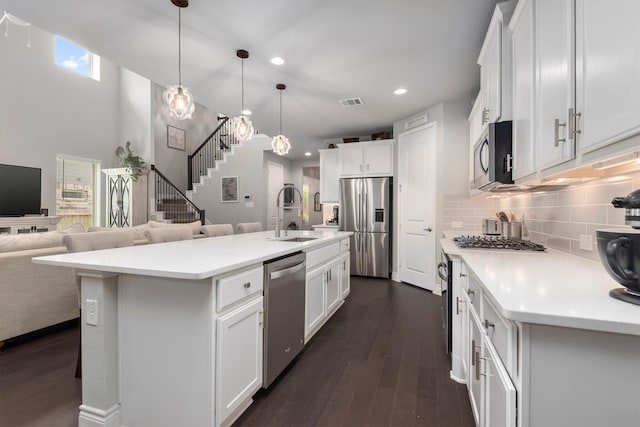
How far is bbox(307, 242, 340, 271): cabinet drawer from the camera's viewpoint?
253cm

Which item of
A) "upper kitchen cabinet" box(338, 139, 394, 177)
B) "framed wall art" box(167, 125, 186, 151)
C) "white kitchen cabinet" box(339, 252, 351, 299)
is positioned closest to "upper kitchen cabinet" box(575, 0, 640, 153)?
"white kitchen cabinet" box(339, 252, 351, 299)

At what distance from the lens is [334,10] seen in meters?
2.31

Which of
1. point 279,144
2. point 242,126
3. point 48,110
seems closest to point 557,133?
point 242,126

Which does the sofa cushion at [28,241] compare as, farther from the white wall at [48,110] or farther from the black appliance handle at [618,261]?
the white wall at [48,110]

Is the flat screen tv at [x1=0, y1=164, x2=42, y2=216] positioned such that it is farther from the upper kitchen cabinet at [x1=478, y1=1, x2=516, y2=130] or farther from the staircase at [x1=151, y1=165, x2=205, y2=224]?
the upper kitchen cabinet at [x1=478, y1=1, x2=516, y2=130]

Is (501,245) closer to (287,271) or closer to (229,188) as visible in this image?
(287,271)

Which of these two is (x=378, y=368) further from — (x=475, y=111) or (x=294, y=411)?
(x=475, y=111)

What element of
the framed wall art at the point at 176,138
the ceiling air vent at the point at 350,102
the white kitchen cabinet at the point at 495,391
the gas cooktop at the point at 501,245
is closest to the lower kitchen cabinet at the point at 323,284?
the gas cooktop at the point at 501,245

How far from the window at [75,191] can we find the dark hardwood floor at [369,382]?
23.0 ft

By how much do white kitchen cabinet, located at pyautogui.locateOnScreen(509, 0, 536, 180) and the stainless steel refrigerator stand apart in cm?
343

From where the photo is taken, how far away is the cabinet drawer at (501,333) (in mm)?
904

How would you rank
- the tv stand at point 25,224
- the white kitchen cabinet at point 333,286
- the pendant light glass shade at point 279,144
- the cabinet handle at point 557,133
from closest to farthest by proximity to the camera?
the cabinet handle at point 557,133, the white kitchen cabinet at point 333,286, the pendant light glass shade at point 279,144, the tv stand at point 25,224

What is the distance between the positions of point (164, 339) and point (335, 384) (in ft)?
3.78

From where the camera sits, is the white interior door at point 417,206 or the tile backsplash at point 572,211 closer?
the tile backsplash at point 572,211
